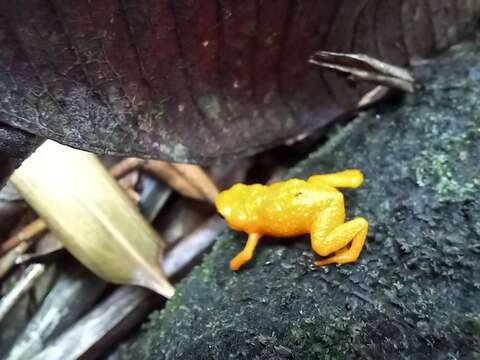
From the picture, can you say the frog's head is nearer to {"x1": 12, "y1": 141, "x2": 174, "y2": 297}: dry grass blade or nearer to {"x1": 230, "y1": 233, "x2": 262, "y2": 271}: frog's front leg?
{"x1": 230, "y1": 233, "x2": 262, "y2": 271}: frog's front leg

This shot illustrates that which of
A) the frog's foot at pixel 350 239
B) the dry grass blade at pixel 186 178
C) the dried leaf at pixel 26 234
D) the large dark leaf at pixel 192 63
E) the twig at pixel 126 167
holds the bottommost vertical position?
the frog's foot at pixel 350 239

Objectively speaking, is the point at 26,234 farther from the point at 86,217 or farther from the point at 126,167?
the point at 126,167

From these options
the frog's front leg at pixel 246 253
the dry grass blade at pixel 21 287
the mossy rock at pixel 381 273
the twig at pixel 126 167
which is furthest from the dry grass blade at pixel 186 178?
the dry grass blade at pixel 21 287

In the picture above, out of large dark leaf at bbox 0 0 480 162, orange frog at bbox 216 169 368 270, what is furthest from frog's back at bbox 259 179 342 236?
large dark leaf at bbox 0 0 480 162

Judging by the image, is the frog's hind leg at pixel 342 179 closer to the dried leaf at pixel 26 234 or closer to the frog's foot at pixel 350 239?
the frog's foot at pixel 350 239

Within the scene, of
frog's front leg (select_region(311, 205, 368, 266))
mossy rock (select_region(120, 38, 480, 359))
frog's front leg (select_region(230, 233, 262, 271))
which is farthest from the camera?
frog's front leg (select_region(230, 233, 262, 271))

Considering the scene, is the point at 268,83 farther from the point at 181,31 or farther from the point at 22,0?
the point at 22,0

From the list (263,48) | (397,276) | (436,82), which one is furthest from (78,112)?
(436,82)
